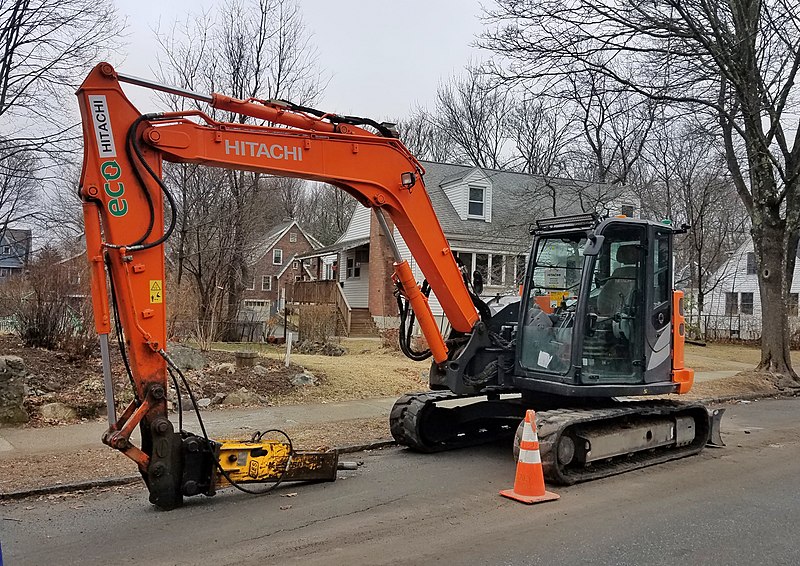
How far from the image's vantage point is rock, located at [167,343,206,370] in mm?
12445

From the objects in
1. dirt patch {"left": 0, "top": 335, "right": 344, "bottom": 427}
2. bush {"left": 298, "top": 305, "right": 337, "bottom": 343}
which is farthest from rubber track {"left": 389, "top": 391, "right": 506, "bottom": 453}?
bush {"left": 298, "top": 305, "right": 337, "bottom": 343}

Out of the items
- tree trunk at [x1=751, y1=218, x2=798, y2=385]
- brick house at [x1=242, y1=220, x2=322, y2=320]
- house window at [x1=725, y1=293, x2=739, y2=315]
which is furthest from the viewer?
brick house at [x1=242, y1=220, x2=322, y2=320]

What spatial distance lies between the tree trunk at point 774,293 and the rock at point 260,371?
37.5 feet

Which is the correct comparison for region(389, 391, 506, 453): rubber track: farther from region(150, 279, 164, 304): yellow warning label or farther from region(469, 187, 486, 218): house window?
region(469, 187, 486, 218): house window

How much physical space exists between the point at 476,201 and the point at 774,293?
14198 mm

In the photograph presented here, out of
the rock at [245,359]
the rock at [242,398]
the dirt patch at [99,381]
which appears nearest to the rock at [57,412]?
the dirt patch at [99,381]

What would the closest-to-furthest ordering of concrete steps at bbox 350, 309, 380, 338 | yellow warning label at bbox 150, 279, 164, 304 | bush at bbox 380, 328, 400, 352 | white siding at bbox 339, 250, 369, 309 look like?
yellow warning label at bbox 150, 279, 164, 304
bush at bbox 380, 328, 400, 352
concrete steps at bbox 350, 309, 380, 338
white siding at bbox 339, 250, 369, 309

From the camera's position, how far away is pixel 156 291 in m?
5.95

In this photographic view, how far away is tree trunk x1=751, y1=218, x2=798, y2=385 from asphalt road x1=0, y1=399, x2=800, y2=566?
9.35 metres

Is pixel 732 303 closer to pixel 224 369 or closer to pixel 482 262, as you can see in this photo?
pixel 482 262

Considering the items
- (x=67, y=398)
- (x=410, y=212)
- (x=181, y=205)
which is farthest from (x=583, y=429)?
(x=181, y=205)

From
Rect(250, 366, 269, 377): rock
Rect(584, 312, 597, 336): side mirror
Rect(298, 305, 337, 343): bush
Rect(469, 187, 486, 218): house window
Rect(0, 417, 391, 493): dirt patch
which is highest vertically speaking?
Rect(469, 187, 486, 218): house window

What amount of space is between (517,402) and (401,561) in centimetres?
404

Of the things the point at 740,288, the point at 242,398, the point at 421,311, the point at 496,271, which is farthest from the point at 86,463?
the point at 740,288
